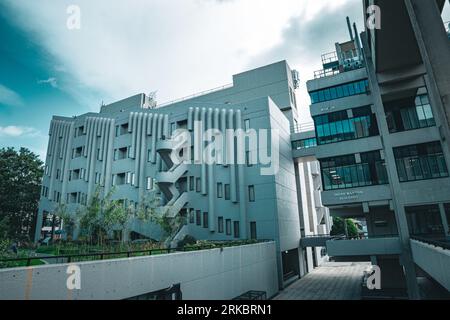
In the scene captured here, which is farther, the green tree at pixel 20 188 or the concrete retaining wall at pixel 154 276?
the green tree at pixel 20 188

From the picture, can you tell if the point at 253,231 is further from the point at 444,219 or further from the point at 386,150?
the point at 444,219

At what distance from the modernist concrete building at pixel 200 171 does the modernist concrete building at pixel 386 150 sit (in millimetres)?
5950

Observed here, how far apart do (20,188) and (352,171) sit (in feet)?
155

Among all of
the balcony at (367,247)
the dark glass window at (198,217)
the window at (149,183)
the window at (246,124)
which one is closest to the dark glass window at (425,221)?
the balcony at (367,247)

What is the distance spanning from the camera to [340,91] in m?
28.6

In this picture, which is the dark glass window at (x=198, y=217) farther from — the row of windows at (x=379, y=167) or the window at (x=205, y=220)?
the row of windows at (x=379, y=167)

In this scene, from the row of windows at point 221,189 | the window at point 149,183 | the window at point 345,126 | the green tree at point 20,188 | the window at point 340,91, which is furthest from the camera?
the green tree at point 20,188

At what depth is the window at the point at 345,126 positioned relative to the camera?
1047 inches

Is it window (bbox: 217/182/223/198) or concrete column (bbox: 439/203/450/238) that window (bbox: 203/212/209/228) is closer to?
window (bbox: 217/182/223/198)

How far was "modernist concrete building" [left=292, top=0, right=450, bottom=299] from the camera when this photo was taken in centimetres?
2136

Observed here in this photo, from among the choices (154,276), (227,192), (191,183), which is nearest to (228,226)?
(227,192)

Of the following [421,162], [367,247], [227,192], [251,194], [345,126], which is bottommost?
[367,247]
